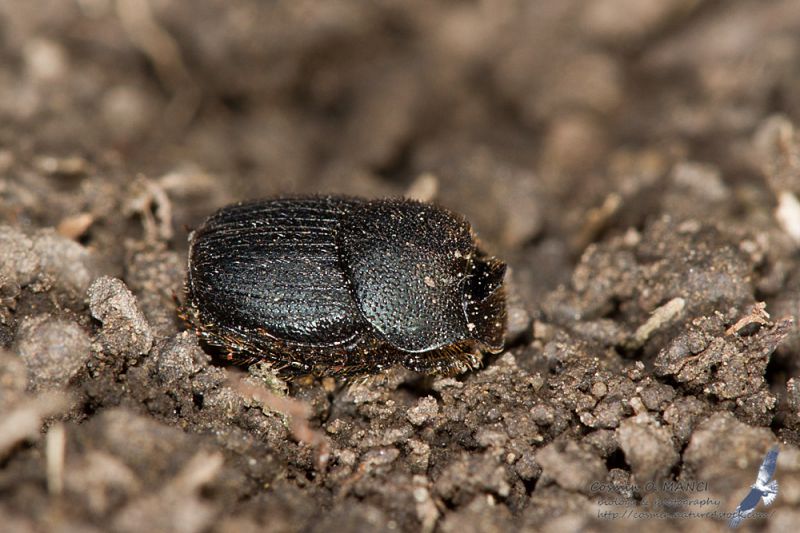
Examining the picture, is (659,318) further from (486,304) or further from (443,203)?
(443,203)

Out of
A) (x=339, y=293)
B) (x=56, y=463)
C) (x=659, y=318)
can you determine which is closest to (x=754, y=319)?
(x=659, y=318)

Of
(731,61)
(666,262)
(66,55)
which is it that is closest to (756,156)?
(731,61)

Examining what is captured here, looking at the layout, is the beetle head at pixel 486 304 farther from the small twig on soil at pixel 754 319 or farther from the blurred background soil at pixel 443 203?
the small twig on soil at pixel 754 319

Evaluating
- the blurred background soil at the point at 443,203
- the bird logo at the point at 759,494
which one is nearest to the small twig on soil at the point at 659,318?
the blurred background soil at the point at 443,203

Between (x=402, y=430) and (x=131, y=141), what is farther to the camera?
(x=131, y=141)

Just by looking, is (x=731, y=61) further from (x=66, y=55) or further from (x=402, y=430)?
(x=66, y=55)
